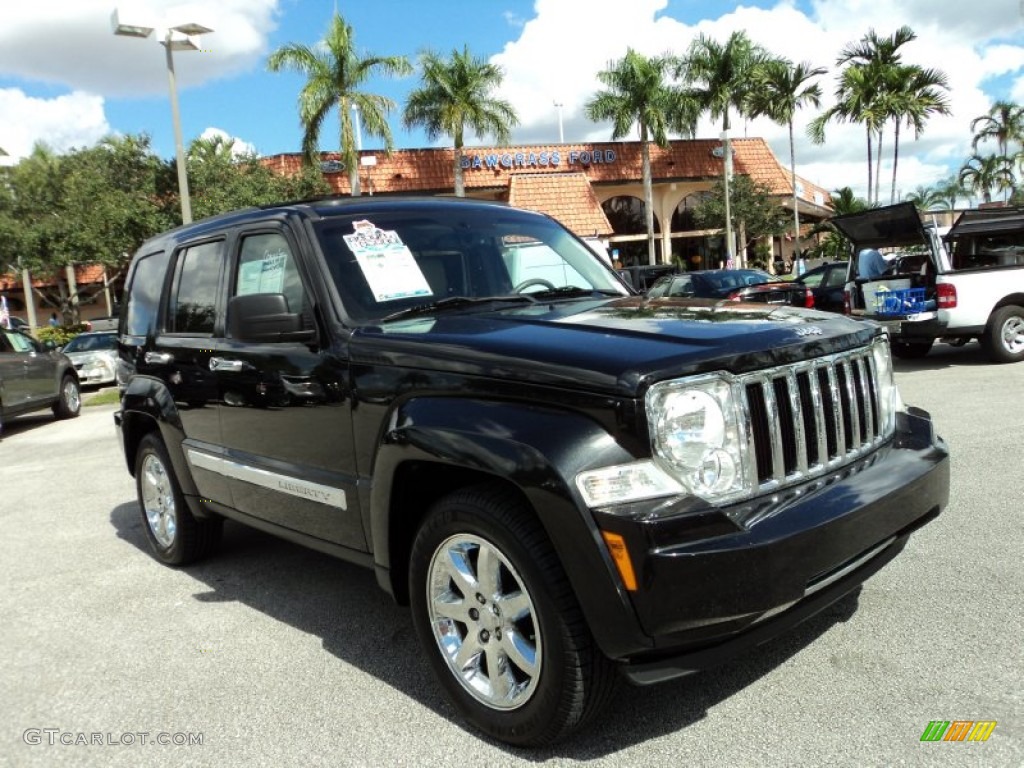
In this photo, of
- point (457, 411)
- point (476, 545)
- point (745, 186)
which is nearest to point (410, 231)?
point (457, 411)

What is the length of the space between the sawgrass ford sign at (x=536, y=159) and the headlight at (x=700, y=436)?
31267 mm

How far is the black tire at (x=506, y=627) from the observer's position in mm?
2461

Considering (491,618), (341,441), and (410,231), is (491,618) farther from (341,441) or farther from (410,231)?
(410,231)

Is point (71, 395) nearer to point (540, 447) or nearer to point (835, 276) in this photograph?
point (835, 276)

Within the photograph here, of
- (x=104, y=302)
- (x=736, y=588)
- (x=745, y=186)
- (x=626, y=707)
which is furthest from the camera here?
(x=104, y=302)

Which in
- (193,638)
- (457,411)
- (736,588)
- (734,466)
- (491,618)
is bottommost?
(193,638)

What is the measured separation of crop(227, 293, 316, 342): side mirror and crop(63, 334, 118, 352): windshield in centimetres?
1834

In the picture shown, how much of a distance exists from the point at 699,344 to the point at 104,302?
46422 millimetres

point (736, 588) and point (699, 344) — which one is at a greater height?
point (699, 344)

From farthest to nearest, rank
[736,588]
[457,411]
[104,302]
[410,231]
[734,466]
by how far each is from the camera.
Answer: [104,302]
[410,231]
[457,411]
[734,466]
[736,588]

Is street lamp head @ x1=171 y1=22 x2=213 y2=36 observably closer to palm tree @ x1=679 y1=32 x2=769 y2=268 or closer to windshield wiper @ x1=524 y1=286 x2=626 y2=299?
windshield wiper @ x1=524 y1=286 x2=626 y2=299

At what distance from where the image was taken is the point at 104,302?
4309 centimetres

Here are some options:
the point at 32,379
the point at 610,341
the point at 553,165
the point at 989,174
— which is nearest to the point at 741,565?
the point at 610,341

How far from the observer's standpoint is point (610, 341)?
2.66m
